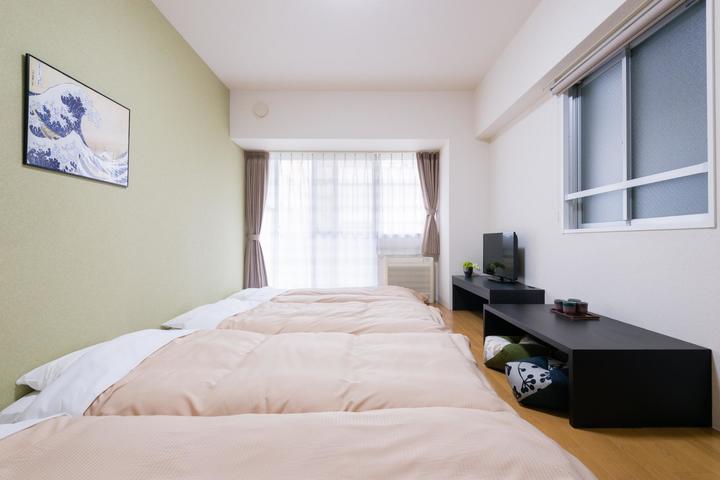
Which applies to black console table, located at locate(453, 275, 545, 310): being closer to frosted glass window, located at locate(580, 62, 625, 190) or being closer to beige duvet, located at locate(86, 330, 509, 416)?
frosted glass window, located at locate(580, 62, 625, 190)

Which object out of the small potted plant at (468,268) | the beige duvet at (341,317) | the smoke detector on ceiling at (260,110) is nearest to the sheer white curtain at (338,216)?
the smoke detector on ceiling at (260,110)

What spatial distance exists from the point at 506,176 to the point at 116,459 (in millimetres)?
3900

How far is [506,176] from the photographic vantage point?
3.73 m

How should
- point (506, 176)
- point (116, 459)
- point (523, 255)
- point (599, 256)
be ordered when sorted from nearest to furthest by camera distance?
point (116, 459), point (599, 256), point (523, 255), point (506, 176)

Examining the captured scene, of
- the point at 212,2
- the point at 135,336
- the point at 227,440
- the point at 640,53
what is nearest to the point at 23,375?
the point at 135,336

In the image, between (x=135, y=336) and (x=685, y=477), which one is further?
(x=135, y=336)

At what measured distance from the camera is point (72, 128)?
1.71 m

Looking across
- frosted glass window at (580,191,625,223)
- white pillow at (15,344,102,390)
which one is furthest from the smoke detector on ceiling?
frosted glass window at (580,191,625,223)

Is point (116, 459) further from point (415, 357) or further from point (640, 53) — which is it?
point (640, 53)

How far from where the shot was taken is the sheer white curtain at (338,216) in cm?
478

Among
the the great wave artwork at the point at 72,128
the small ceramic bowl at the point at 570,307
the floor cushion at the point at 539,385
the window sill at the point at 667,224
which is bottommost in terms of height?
the floor cushion at the point at 539,385

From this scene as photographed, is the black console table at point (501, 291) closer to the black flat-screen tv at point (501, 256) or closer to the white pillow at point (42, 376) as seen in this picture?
the black flat-screen tv at point (501, 256)

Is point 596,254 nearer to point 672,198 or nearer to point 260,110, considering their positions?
point 672,198

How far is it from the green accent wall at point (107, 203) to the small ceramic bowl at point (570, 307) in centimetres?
287
